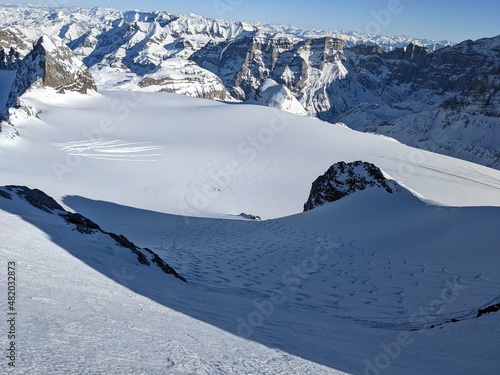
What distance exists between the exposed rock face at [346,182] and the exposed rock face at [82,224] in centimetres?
1316

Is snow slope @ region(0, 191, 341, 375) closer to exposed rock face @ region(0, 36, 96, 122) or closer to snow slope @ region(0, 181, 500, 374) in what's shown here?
snow slope @ region(0, 181, 500, 374)

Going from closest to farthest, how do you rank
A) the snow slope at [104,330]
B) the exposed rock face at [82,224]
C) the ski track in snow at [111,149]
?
the snow slope at [104,330], the exposed rock face at [82,224], the ski track in snow at [111,149]

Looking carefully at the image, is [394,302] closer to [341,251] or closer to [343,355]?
[343,355]

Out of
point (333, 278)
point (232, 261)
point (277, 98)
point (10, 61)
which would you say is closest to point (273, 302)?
point (333, 278)

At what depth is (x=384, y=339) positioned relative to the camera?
17.6 feet

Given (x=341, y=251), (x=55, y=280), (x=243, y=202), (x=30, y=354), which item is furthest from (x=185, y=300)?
(x=243, y=202)

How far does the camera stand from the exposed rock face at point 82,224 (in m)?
8.31

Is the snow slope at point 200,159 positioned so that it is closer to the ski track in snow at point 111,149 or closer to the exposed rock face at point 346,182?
the ski track in snow at point 111,149

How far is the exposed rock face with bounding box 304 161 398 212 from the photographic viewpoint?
19.4 meters

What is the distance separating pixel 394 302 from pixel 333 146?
3712 cm

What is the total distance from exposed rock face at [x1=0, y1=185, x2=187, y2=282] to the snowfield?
1.30 feet

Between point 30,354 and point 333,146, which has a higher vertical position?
point 333,146

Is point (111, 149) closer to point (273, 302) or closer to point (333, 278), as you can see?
point (333, 278)

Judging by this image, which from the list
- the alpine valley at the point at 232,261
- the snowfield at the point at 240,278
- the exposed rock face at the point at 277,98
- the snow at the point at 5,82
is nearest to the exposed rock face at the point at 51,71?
the snow at the point at 5,82
